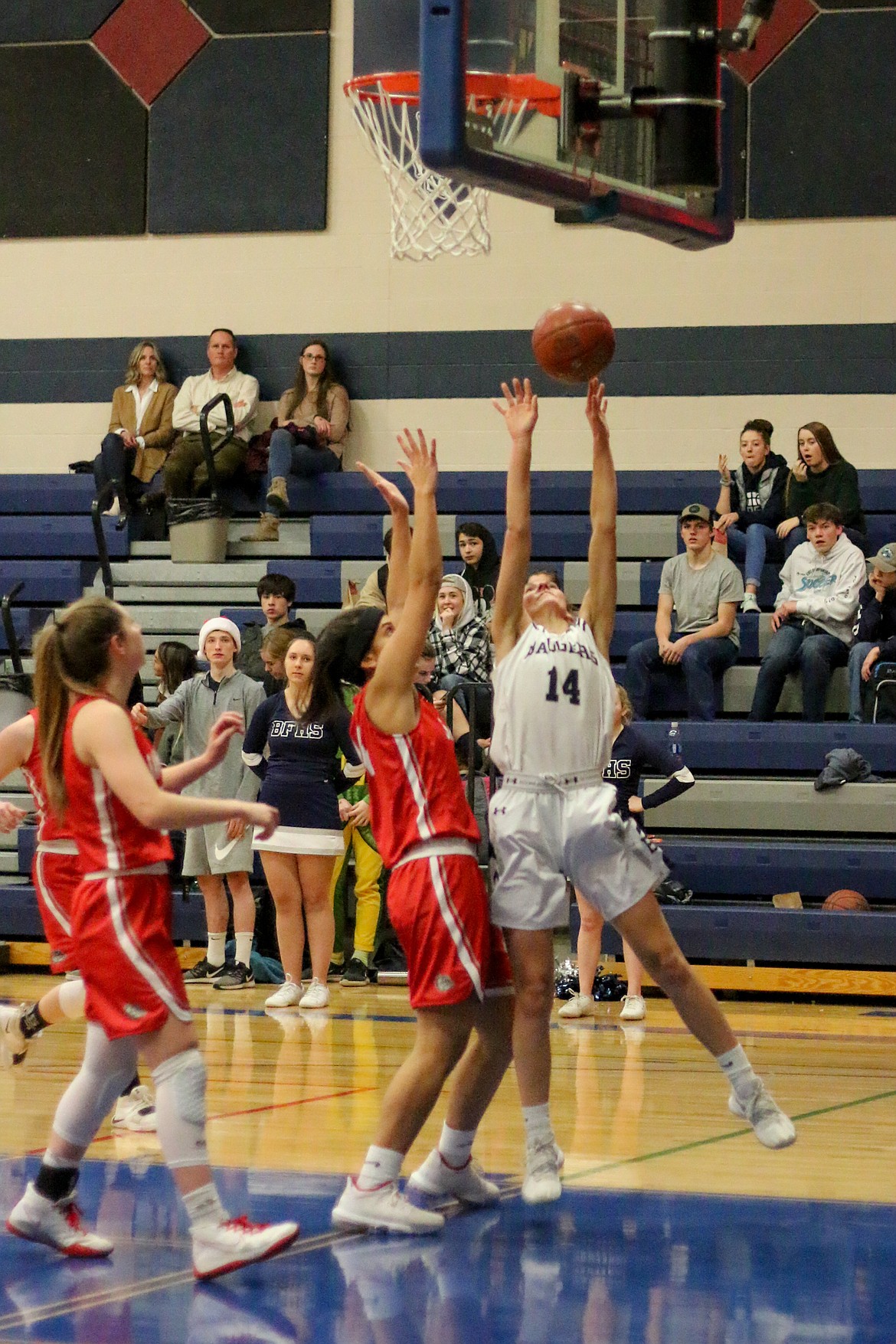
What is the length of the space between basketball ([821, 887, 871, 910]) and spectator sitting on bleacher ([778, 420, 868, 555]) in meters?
2.66

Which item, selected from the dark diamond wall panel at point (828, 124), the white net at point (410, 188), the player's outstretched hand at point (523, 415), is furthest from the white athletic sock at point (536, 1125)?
the dark diamond wall panel at point (828, 124)

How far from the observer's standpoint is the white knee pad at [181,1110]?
12.5 ft

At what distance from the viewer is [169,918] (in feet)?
13.5

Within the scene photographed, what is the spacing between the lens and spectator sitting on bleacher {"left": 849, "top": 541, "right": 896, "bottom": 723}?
1035cm

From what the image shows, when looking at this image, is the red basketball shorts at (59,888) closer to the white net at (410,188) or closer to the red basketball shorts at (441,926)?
the red basketball shorts at (441,926)

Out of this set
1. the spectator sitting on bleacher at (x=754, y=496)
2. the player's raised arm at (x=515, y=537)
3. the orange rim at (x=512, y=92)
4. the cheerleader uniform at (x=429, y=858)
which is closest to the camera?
the cheerleader uniform at (x=429, y=858)

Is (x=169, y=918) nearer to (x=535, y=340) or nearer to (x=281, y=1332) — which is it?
(x=281, y=1332)

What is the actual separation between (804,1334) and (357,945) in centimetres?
657

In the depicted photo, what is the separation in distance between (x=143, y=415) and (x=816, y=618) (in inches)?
224

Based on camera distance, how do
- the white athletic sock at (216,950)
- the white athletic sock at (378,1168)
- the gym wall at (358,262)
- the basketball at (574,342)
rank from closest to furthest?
the white athletic sock at (378,1168), the basketball at (574,342), the white athletic sock at (216,950), the gym wall at (358,262)

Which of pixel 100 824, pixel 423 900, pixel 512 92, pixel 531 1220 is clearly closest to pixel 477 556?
pixel 512 92

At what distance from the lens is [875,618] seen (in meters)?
10.6

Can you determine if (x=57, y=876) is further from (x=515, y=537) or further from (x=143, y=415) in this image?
(x=143, y=415)

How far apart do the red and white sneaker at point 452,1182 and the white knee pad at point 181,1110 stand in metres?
0.86
